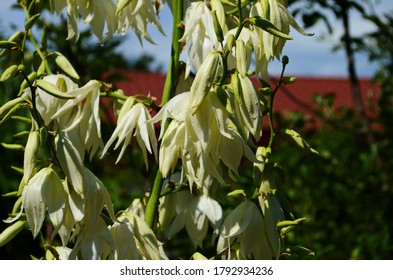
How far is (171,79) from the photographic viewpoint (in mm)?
1123

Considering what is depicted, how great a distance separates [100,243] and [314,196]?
2098 mm

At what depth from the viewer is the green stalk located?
111 centimetres

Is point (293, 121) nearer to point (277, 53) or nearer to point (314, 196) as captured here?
point (314, 196)

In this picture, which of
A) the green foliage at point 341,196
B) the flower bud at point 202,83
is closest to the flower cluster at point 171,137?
the flower bud at point 202,83

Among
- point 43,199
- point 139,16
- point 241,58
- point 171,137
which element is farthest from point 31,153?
point 139,16

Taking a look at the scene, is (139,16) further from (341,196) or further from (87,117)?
(341,196)

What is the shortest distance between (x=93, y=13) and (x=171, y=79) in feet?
0.61

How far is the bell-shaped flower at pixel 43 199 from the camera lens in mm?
936

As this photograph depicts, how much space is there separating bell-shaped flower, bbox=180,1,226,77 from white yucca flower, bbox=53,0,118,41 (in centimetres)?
16

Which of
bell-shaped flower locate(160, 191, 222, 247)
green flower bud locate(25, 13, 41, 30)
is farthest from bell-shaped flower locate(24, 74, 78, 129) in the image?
bell-shaped flower locate(160, 191, 222, 247)

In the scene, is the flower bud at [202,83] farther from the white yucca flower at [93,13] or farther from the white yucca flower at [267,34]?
the white yucca flower at [93,13]

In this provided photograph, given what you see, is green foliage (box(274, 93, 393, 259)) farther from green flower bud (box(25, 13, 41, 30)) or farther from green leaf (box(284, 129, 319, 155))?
green flower bud (box(25, 13, 41, 30))

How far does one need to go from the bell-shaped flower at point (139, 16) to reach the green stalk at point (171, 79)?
7 centimetres
